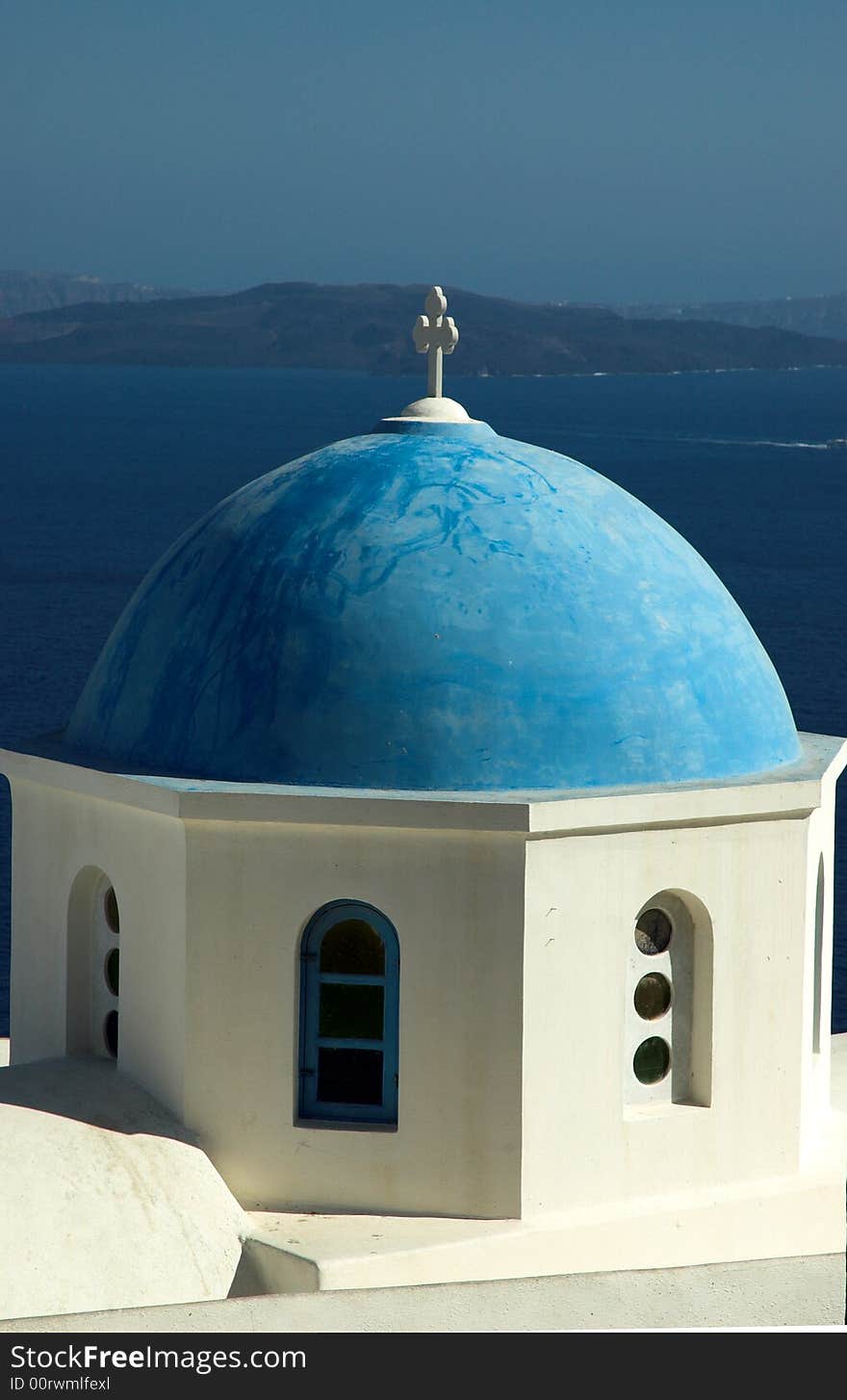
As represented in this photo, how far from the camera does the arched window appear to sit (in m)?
11.3

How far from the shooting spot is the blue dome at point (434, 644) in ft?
37.3

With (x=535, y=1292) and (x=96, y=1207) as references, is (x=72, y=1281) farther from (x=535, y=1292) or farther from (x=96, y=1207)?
(x=535, y=1292)

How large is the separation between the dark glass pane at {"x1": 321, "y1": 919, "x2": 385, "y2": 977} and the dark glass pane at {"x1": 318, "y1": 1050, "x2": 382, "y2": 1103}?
0.44 metres

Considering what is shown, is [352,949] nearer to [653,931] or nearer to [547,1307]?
[653,931]

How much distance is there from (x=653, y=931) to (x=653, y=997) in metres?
0.37

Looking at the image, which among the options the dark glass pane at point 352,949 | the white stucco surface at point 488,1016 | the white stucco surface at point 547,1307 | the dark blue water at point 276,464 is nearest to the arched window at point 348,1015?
the dark glass pane at point 352,949

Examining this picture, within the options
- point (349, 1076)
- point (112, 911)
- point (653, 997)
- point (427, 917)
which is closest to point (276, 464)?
point (112, 911)

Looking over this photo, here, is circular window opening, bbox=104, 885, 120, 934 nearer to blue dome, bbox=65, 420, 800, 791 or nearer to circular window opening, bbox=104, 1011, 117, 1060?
circular window opening, bbox=104, 1011, 117, 1060

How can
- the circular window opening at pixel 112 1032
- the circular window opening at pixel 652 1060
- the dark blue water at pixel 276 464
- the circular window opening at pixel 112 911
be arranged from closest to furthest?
the circular window opening at pixel 652 1060, the circular window opening at pixel 112 911, the circular window opening at pixel 112 1032, the dark blue water at pixel 276 464

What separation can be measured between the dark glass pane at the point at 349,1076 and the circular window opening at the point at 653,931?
1.51m

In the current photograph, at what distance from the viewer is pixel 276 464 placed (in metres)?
125

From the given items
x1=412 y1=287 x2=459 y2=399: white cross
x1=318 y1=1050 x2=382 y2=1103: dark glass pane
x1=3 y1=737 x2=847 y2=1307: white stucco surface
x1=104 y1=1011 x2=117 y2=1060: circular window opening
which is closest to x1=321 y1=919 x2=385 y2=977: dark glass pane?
x1=3 y1=737 x2=847 y2=1307: white stucco surface

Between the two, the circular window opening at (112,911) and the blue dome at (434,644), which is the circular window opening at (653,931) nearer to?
the blue dome at (434,644)
